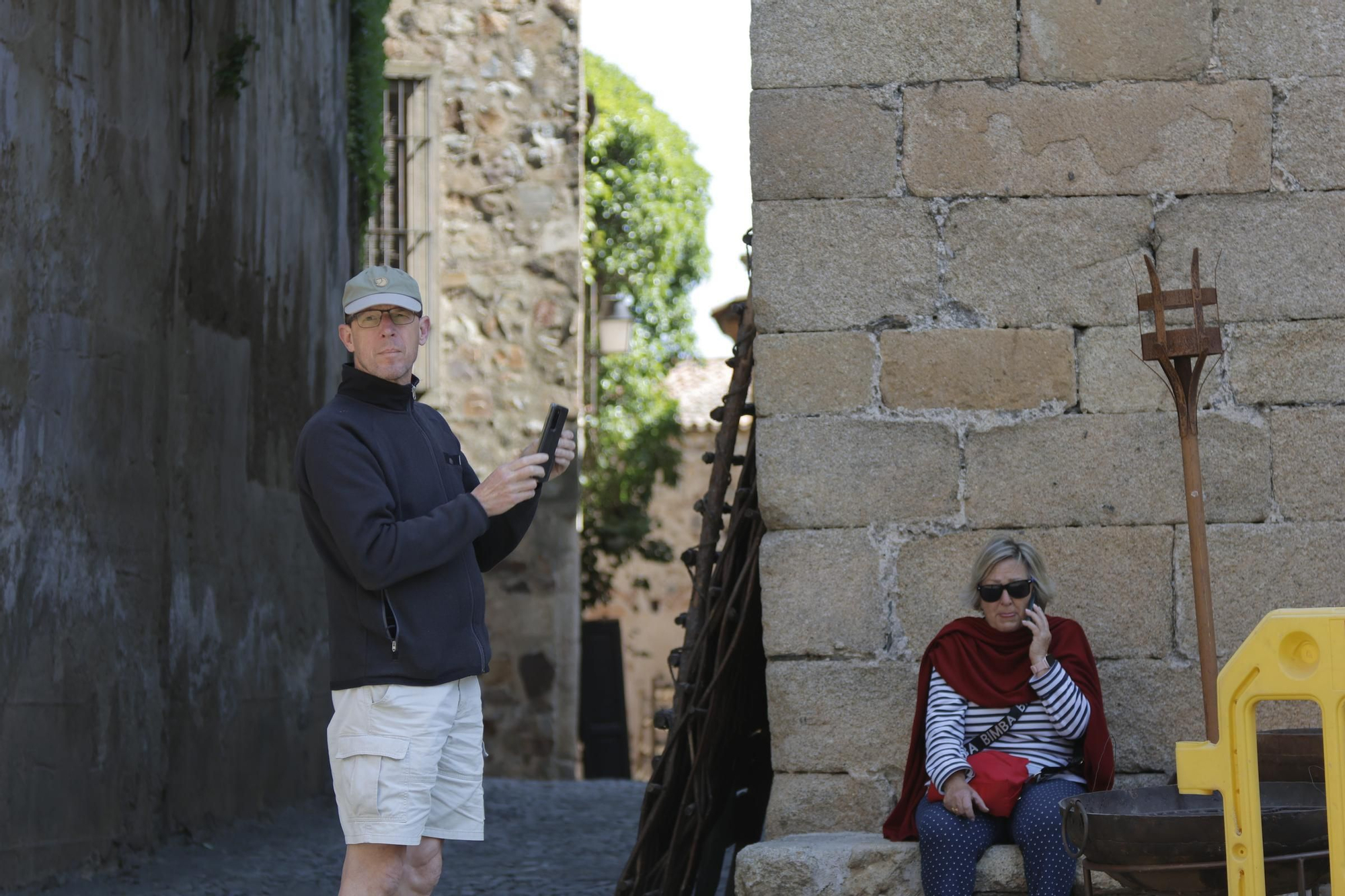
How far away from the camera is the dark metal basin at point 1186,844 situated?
8.74 ft

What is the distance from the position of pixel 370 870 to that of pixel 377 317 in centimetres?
107

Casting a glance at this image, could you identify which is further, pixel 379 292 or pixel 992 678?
pixel 992 678

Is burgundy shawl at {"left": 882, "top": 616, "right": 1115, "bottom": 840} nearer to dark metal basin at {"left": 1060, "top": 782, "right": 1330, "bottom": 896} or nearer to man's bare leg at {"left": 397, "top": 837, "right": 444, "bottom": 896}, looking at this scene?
dark metal basin at {"left": 1060, "top": 782, "right": 1330, "bottom": 896}

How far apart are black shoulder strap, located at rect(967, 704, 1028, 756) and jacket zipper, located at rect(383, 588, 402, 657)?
1.37m

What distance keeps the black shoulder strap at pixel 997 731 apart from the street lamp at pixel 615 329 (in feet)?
35.2

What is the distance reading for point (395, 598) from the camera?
10.3ft

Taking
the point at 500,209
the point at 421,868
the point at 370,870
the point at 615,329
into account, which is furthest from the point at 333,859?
the point at 615,329

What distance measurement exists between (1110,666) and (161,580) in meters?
3.74

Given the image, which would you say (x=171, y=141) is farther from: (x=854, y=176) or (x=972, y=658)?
(x=972, y=658)

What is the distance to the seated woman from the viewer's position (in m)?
3.56

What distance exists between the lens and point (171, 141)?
639cm

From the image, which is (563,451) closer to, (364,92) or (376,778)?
(376,778)

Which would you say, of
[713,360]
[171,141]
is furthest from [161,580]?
[713,360]

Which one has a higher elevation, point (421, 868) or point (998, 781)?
point (998, 781)
